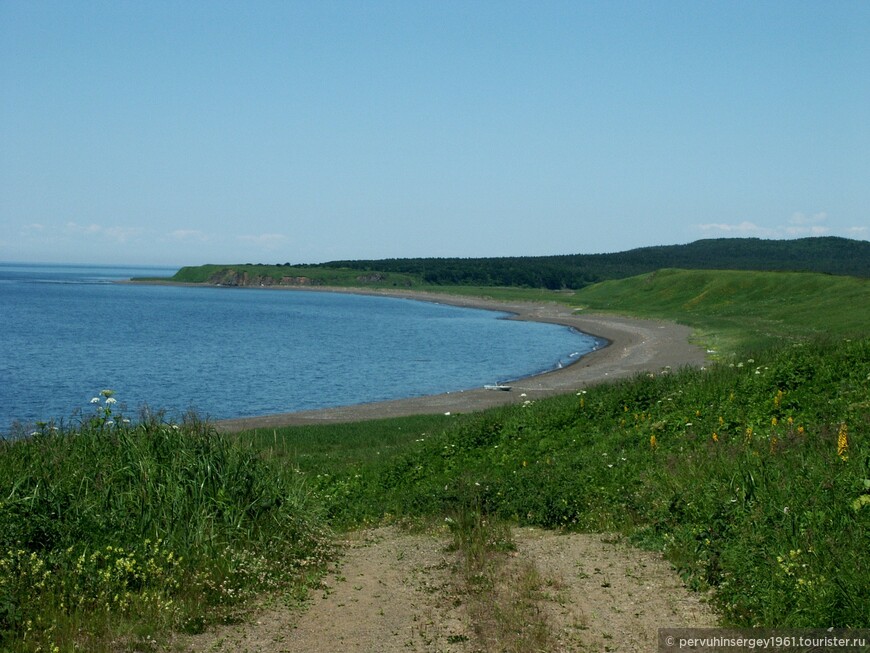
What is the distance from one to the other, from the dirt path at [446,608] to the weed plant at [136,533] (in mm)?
530

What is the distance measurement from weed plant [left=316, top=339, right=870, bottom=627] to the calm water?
6.58 metres

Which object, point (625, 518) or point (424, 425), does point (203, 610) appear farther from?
point (424, 425)

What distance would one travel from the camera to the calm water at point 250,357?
41.3 meters

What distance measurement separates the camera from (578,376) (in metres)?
43.8

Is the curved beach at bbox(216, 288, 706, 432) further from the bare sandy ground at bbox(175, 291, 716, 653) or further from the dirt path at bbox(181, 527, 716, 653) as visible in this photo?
the dirt path at bbox(181, 527, 716, 653)

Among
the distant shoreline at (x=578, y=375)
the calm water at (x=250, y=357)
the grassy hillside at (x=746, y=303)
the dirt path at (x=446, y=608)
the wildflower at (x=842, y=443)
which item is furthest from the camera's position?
the grassy hillside at (x=746, y=303)

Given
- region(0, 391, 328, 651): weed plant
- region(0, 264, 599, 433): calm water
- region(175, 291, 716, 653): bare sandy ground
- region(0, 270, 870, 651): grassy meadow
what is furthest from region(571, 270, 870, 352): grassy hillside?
region(0, 391, 328, 651): weed plant

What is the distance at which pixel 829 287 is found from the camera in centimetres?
7094

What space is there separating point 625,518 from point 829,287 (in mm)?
68641

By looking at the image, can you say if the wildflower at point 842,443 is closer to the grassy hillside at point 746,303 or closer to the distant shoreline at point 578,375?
the distant shoreline at point 578,375

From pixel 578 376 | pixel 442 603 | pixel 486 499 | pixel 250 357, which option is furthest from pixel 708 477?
pixel 250 357

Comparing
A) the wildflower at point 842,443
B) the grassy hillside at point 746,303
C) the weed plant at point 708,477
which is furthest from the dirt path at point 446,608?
the grassy hillside at point 746,303

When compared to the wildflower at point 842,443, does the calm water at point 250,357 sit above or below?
below

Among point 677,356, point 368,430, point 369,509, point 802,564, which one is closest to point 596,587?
point 802,564
